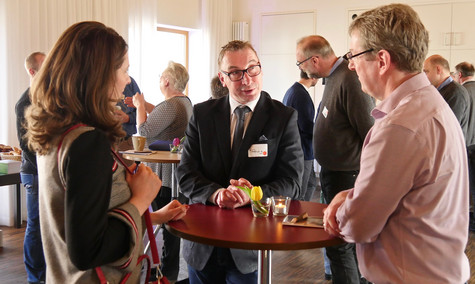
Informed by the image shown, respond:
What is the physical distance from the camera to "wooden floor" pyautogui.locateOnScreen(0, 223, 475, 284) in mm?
3842

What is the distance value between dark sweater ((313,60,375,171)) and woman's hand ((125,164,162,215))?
1976 mm

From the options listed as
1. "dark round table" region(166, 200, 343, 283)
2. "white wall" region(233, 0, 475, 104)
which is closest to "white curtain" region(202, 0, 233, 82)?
"white wall" region(233, 0, 475, 104)

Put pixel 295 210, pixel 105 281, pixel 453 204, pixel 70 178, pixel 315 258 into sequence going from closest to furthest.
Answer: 1. pixel 70 178
2. pixel 105 281
3. pixel 453 204
4. pixel 295 210
5. pixel 315 258

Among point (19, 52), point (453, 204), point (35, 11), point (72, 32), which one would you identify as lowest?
point (453, 204)

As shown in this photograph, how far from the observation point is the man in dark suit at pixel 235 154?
2.08 meters

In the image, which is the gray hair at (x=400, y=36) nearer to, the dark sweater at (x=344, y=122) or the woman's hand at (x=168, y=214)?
the woman's hand at (x=168, y=214)

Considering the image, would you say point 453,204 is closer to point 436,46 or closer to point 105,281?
point 105,281

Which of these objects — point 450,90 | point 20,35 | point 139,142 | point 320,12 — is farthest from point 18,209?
point 320,12

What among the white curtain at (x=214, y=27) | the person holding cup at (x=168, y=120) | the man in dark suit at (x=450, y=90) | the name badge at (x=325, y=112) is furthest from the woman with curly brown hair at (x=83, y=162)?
the white curtain at (x=214, y=27)

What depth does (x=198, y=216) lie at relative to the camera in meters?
1.89

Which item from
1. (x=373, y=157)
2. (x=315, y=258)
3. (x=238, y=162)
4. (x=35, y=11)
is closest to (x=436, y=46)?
(x=315, y=258)

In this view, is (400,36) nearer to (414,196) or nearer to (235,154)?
(414,196)

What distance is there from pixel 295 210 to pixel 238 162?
1.04ft

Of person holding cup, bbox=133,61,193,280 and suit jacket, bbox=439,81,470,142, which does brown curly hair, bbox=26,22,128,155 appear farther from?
suit jacket, bbox=439,81,470,142
